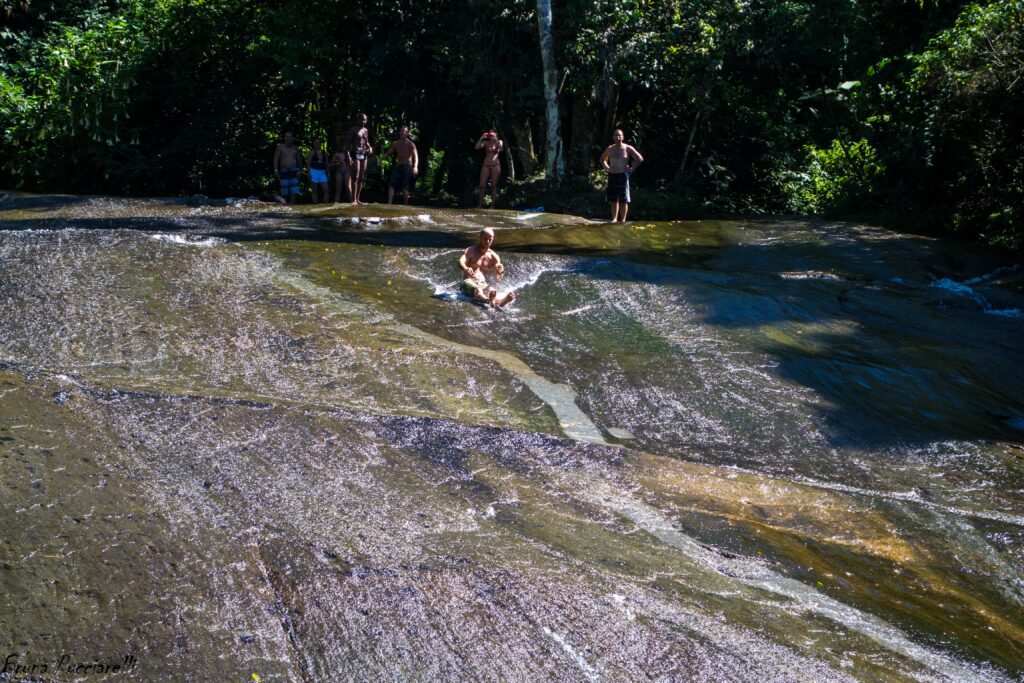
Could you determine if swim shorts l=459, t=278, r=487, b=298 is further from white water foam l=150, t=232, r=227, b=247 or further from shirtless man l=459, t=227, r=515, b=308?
white water foam l=150, t=232, r=227, b=247

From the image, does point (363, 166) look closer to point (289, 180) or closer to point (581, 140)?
point (289, 180)

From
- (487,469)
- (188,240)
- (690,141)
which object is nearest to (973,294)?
(487,469)

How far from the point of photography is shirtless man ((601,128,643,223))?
1647 cm

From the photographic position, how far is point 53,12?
71.4 feet

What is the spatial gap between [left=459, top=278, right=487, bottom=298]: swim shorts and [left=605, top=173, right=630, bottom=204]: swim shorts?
22.5ft

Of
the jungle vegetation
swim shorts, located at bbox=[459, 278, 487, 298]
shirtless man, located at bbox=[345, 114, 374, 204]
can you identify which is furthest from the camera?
the jungle vegetation

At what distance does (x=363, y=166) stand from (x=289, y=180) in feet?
5.13

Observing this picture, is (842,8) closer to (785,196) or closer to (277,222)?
(785,196)

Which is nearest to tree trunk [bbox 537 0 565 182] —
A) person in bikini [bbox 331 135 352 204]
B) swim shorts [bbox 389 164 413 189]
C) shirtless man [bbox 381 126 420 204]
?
shirtless man [bbox 381 126 420 204]

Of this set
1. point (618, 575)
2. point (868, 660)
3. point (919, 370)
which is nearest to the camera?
point (868, 660)

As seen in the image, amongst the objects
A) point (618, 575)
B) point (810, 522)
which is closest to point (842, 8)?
point (810, 522)

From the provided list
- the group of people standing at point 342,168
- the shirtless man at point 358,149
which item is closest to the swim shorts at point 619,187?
the group of people standing at point 342,168

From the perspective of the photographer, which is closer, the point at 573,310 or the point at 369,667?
the point at 369,667

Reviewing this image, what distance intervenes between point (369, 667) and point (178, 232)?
26.9 feet
